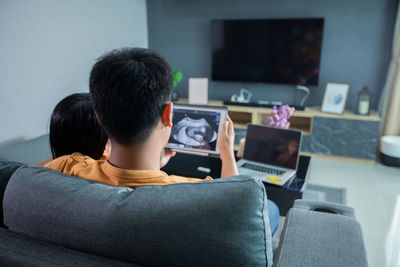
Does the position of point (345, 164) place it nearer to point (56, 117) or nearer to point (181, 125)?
point (181, 125)

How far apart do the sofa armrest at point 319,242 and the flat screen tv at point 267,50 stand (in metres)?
3.20

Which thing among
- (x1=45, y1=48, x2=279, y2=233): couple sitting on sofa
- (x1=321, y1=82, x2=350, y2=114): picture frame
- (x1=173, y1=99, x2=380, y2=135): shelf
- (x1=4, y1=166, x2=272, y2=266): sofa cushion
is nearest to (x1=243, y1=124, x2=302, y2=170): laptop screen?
(x1=45, y1=48, x2=279, y2=233): couple sitting on sofa

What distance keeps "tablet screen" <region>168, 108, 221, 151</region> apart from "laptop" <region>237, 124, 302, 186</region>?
0.42 m

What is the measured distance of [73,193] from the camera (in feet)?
2.20

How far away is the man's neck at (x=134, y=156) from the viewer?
0.92 meters

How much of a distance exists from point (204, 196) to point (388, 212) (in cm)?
250

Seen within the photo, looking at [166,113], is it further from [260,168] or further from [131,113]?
[260,168]

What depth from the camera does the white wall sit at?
8.88 ft

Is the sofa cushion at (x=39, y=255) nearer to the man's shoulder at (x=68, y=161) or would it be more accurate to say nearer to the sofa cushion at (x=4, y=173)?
the sofa cushion at (x=4, y=173)

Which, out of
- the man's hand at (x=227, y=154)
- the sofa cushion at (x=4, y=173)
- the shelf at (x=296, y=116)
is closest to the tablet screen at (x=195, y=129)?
the man's hand at (x=227, y=154)

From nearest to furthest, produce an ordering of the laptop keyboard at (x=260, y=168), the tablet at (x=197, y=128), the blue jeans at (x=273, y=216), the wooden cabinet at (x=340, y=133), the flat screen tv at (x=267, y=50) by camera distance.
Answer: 1. the blue jeans at (x=273, y=216)
2. the tablet at (x=197, y=128)
3. the laptop keyboard at (x=260, y=168)
4. the wooden cabinet at (x=340, y=133)
5. the flat screen tv at (x=267, y=50)

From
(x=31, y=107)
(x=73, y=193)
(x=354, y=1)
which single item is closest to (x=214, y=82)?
(x=354, y=1)

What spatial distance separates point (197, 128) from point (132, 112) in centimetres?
85

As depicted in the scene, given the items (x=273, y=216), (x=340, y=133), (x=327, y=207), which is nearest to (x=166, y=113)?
(x=327, y=207)
